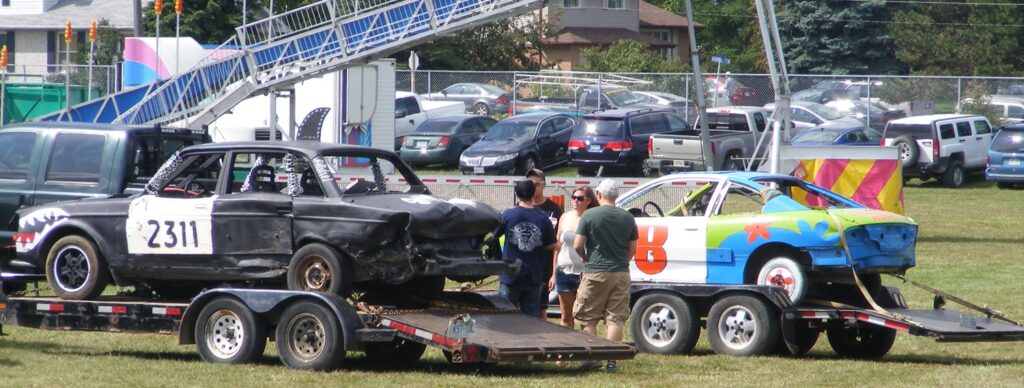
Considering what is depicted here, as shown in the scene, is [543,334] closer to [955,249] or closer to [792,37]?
[955,249]

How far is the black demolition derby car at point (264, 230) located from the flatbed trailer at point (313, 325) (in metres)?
0.21

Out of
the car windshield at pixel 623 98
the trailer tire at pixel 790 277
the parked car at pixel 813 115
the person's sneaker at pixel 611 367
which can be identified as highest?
the car windshield at pixel 623 98

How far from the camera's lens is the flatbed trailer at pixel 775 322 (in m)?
11.6

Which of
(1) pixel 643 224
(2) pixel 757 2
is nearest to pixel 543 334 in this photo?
(1) pixel 643 224

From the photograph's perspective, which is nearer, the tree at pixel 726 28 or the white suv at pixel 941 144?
the white suv at pixel 941 144

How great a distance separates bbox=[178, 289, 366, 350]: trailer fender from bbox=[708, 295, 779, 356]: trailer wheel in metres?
3.37

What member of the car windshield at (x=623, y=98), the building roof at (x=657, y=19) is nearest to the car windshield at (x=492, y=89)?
the car windshield at (x=623, y=98)

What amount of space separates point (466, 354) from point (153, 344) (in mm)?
4057

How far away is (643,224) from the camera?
13.3 meters

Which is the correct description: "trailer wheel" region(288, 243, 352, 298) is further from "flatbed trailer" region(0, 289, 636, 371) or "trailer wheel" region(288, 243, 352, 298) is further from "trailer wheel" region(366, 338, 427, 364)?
"trailer wheel" region(366, 338, 427, 364)

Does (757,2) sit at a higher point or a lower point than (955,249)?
higher

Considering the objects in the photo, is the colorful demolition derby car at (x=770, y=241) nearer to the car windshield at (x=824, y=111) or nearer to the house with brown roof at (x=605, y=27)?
the car windshield at (x=824, y=111)

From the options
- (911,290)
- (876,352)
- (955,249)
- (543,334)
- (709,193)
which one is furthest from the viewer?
(955,249)

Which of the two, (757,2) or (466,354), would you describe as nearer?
(466,354)
